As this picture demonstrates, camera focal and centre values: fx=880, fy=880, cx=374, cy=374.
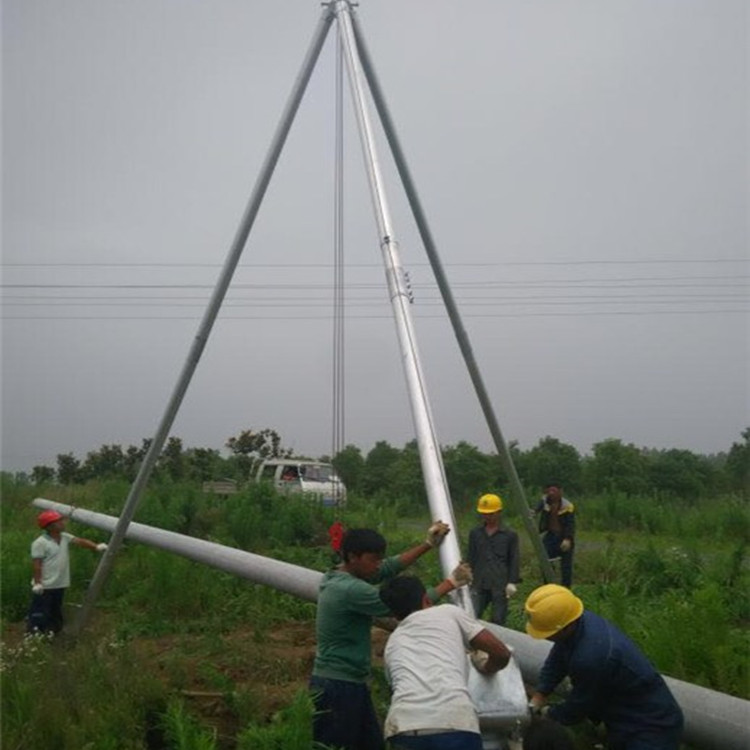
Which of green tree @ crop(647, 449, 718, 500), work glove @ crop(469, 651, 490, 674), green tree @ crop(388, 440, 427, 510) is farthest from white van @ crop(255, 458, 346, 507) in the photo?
work glove @ crop(469, 651, 490, 674)

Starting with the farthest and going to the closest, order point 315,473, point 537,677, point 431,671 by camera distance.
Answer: point 315,473 → point 537,677 → point 431,671

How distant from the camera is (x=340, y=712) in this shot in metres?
4.46

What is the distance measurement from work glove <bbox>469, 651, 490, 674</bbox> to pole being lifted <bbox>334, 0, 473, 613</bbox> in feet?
1.79

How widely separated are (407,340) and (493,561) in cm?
274

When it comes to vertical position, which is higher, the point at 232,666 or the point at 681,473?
the point at 232,666

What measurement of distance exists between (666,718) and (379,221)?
4533mm

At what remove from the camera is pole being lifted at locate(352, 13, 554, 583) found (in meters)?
6.94

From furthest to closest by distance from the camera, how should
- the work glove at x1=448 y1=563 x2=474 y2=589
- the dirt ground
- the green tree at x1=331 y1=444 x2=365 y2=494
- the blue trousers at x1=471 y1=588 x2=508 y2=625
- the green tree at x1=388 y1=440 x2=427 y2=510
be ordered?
the green tree at x1=331 y1=444 x2=365 y2=494
the green tree at x1=388 y1=440 x2=427 y2=510
the blue trousers at x1=471 y1=588 x2=508 y2=625
the dirt ground
the work glove at x1=448 y1=563 x2=474 y2=589

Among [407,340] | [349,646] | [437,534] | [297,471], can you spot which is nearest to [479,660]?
[349,646]

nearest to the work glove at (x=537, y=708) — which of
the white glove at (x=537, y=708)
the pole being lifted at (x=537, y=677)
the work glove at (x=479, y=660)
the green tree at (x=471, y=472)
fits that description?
the white glove at (x=537, y=708)

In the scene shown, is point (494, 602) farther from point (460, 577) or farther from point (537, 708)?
point (537, 708)

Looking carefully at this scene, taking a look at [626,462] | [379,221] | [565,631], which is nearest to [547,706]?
[565,631]

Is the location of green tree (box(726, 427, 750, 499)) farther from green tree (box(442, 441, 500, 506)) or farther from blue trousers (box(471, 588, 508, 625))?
blue trousers (box(471, 588, 508, 625))

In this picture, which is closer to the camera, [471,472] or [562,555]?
[562,555]
